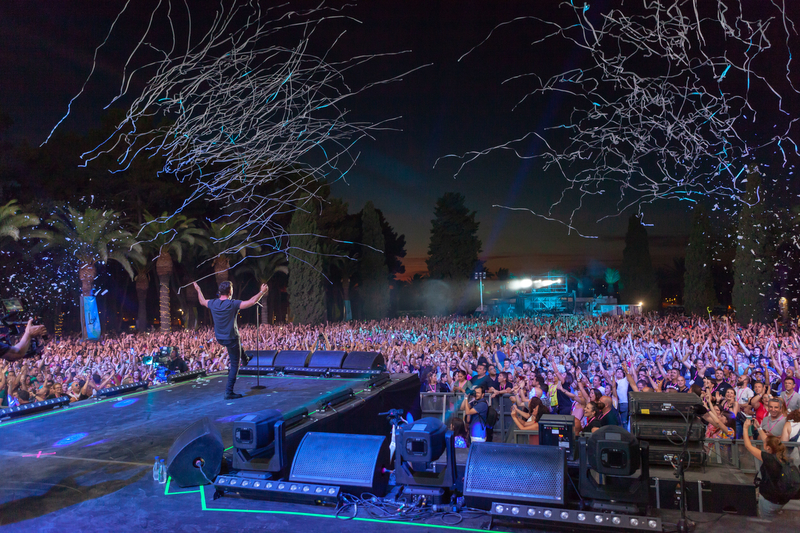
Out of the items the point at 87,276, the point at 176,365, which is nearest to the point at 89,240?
the point at 87,276

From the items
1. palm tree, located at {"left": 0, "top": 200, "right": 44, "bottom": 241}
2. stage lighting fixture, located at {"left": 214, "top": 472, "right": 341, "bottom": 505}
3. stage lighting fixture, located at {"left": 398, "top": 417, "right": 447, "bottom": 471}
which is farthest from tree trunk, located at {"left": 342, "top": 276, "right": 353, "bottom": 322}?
stage lighting fixture, located at {"left": 398, "top": 417, "right": 447, "bottom": 471}

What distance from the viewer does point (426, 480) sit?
3.92m

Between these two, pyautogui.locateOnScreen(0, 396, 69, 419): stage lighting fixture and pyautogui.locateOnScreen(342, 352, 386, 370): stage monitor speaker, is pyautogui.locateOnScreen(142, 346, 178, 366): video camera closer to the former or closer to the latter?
pyautogui.locateOnScreen(0, 396, 69, 419): stage lighting fixture

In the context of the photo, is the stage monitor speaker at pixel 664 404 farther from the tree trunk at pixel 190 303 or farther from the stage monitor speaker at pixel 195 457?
the tree trunk at pixel 190 303

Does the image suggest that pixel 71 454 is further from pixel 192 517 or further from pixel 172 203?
pixel 172 203

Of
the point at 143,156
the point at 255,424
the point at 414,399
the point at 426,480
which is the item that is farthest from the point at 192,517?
the point at 143,156

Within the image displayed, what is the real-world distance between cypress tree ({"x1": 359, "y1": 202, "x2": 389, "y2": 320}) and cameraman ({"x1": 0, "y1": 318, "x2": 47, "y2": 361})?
1238 inches

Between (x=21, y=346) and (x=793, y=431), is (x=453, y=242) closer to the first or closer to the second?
(x=793, y=431)

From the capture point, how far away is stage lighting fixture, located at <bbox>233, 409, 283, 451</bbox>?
4066 mm

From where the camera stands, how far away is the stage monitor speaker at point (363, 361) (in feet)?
30.0

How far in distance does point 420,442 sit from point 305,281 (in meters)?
26.0

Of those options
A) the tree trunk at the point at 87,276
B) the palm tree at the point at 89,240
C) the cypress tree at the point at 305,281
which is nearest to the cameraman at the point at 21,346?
the palm tree at the point at 89,240

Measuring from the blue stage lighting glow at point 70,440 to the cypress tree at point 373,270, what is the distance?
30272mm

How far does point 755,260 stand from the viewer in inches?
894
